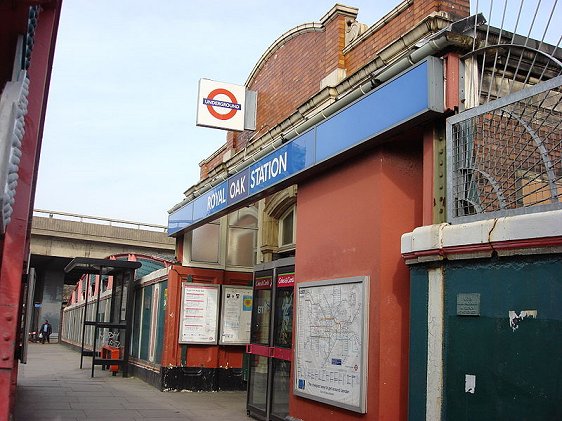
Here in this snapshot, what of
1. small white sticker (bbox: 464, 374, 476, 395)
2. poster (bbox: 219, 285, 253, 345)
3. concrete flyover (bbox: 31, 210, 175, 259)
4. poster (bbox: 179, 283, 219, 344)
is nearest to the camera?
small white sticker (bbox: 464, 374, 476, 395)

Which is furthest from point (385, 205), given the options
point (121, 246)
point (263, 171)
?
point (121, 246)

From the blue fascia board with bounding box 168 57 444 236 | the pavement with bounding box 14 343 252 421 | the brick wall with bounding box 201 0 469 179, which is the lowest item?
the pavement with bounding box 14 343 252 421

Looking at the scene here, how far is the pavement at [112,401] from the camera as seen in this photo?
31.1 ft

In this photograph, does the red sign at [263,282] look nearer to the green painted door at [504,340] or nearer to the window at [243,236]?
the window at [243,236]

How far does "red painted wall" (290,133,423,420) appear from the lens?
604 centimetres

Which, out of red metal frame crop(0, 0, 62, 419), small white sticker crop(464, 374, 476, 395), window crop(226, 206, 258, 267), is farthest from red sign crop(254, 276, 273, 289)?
red metal frame crop(0, 0, 62, 419)

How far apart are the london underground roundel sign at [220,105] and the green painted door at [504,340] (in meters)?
7.86

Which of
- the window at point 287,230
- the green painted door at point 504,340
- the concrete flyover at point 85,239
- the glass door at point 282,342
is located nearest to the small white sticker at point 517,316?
the green painted door at point 504,340

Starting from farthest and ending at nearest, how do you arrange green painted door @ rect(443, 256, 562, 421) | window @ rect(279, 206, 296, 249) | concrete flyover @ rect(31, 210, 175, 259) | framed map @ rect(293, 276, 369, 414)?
concrete flyover @ rect(31, 210, 175, 259)
window @ rect(279, 206, 296, 249)
framed map @ rect(293, 276, 369, 414)
green painted door @ rect(443, 256, 562, 421)

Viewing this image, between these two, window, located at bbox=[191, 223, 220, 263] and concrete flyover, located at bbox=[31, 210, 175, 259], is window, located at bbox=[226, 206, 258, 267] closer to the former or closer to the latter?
window, located at bbox=[191, 223, 220, 263]

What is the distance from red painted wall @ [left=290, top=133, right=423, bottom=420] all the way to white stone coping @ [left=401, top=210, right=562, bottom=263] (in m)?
0.53

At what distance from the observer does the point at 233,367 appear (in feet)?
43.1

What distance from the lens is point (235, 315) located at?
1316 cm

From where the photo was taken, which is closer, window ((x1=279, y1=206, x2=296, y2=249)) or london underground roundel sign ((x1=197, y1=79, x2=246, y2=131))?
window ((x1=279, y1=206, x2=296, y2=249))
